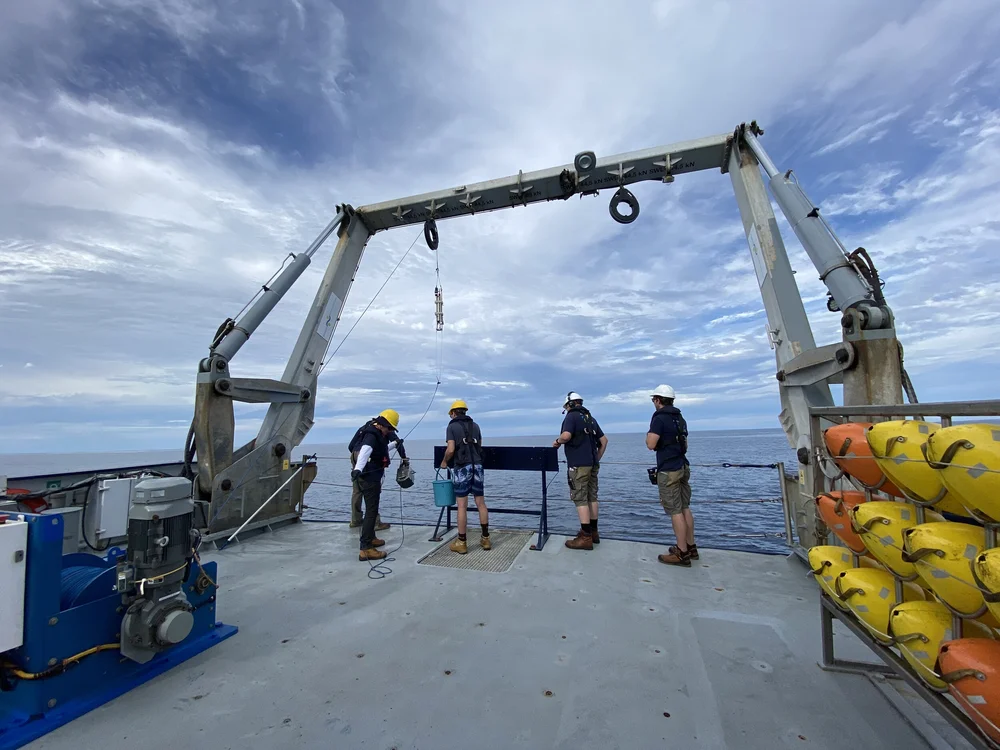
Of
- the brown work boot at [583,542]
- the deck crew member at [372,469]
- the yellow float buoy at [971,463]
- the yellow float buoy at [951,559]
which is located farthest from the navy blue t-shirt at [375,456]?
the yellow float buoy at [971,463]

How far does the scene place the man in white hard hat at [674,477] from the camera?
163 inches

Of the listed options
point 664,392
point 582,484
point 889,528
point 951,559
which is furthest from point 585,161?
point 951,559

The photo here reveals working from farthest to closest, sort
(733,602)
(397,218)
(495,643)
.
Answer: (397,218)
(733,602)
(495,643)

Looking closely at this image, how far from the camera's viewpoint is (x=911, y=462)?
150 cm

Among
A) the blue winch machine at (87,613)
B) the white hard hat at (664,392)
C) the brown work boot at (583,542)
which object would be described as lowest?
the brown work boot at (583,542)

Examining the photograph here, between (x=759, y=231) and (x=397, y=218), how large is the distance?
4990 mm

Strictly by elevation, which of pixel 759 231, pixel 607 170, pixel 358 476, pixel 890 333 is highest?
pixel 607 170

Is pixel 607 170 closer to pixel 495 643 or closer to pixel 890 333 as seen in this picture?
pixel 890 333

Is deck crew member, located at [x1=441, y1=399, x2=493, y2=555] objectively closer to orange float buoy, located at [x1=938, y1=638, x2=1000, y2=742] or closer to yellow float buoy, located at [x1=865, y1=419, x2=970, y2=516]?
yellow float buoy, located at [x1=865, y1=419, x2=970, y2=516]

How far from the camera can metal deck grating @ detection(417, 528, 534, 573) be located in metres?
4.16

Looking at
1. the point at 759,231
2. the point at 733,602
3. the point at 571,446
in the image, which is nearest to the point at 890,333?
the point at 759,231

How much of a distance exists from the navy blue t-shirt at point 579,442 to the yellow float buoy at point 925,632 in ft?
10.2

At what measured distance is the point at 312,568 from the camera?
422cm

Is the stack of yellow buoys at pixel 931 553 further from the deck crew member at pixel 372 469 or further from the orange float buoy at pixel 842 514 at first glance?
the deck crew member at pixel 372 469
